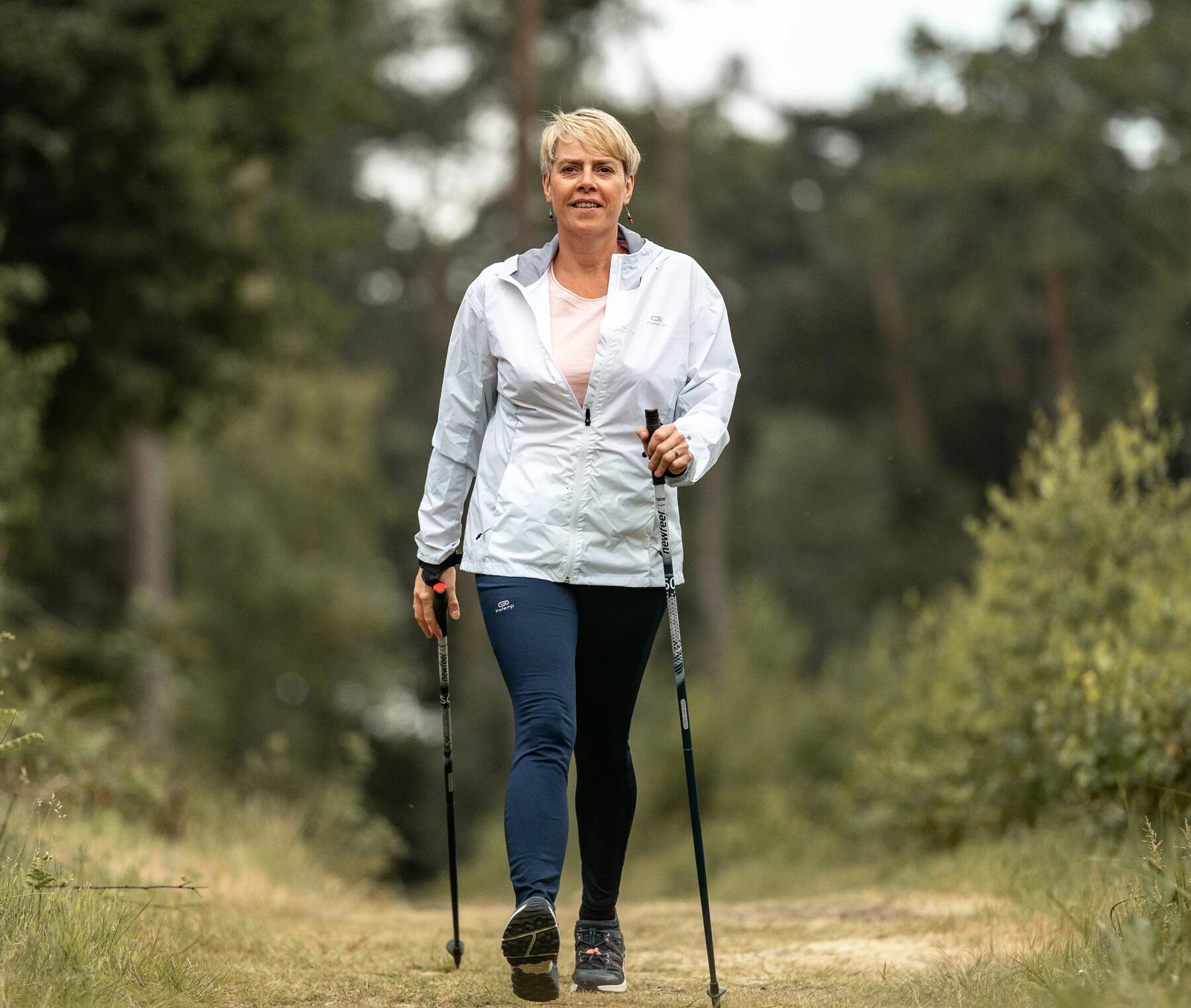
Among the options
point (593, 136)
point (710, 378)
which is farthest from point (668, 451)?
point (593, 136)

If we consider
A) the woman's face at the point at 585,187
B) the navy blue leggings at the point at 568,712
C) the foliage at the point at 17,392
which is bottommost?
the navy blue leggings at the point at 568,712

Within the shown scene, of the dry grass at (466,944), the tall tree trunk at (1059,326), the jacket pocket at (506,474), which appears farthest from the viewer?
the tall tree trunk at (1059,326)

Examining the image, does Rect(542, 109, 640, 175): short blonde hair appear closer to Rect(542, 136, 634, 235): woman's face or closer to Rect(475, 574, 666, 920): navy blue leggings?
Rect(542, 136, 634, 235): woman's face

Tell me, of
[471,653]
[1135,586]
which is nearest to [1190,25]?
[471,653]

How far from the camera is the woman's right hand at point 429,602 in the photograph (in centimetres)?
476

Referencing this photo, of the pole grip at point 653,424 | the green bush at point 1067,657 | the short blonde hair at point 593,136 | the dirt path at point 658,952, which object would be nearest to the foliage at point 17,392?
the dirt path at point 658,952

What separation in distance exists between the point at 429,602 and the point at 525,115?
59.1 ft

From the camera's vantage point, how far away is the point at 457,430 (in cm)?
477

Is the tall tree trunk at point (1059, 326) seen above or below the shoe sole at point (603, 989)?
above

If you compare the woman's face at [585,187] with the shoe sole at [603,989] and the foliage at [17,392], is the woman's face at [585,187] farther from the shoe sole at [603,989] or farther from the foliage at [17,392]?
the foliage at [17,392]

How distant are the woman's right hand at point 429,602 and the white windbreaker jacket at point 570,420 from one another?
0.08 meters

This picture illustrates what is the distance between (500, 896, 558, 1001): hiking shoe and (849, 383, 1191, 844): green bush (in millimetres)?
3660

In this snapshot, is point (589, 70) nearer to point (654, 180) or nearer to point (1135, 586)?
point (654, 180)

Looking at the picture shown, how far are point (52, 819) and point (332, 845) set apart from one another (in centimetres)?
303
